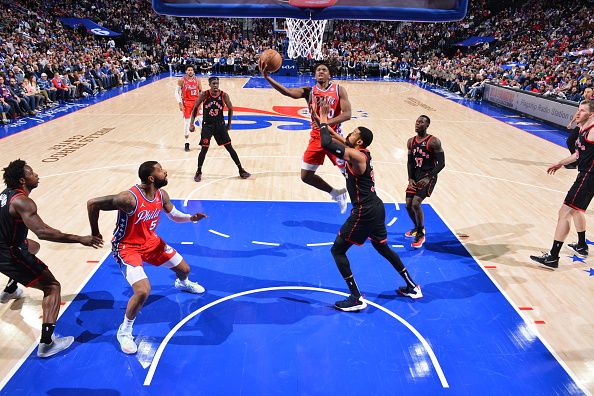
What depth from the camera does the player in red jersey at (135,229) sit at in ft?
11.9

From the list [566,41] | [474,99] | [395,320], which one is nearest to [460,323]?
[395,320]

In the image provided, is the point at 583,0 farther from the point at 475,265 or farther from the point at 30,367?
the point at 30,367

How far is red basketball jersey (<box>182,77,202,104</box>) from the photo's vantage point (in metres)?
9.97

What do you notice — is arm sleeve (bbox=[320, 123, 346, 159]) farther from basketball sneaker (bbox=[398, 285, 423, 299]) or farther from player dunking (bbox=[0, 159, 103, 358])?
player dunking (bbox=[0, 159, 103, 358])

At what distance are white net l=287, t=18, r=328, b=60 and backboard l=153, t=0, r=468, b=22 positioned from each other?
16.0ft

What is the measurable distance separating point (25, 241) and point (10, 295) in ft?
3.39

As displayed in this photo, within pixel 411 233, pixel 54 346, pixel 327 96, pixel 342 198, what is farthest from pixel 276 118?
pixel 54 346

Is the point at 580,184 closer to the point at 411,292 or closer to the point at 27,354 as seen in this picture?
the point at 411,292

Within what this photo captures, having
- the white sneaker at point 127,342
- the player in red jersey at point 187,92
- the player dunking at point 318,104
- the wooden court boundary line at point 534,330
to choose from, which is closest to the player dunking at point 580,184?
the wooden court boundary line at point 534,330

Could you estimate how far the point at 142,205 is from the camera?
375 centimetres

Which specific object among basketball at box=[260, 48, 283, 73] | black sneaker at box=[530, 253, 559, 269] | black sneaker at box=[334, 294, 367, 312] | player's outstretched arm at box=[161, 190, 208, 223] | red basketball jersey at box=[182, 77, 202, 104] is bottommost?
black sneaker at box=[334, 294, 367, 312]

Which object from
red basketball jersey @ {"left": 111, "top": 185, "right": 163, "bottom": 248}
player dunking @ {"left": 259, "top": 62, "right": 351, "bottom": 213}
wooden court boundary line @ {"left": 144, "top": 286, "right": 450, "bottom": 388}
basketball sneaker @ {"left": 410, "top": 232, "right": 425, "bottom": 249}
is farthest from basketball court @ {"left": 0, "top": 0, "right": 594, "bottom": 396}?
red basketball jersey @ {"left": 111, "top": 185, "right": 163, "bottom": 248}

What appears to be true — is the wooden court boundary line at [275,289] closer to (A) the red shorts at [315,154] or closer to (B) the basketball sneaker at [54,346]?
(B) the basketball sneaker at [54,346]

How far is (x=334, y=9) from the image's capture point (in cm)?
977
